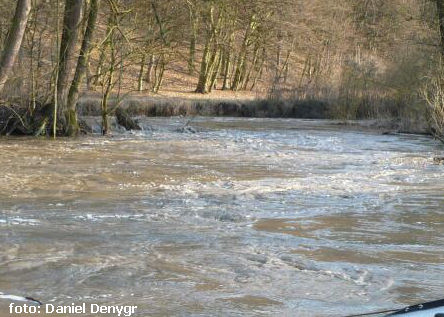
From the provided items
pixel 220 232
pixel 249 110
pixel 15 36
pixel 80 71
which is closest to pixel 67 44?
pixel 80 71

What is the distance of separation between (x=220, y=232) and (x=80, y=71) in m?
13.2

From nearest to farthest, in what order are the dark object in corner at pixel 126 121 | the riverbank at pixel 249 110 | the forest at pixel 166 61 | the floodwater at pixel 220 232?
1. the floodwater at pixel 220 232
2. the forest at pixel 166 61
3. the dark object in corner at pixel 126 121
4. the riverbank at pixel 249 110

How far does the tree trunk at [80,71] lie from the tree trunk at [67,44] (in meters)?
0.30

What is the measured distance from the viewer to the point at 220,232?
8.10 m

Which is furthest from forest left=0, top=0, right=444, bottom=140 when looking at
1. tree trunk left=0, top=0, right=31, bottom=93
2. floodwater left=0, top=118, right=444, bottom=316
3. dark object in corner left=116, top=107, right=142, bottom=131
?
floodwater left=0, top=118, right=444, bottom=316

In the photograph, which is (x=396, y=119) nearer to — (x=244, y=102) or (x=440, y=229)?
(x=244, y=102)

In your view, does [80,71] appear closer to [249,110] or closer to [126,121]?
[126,121]

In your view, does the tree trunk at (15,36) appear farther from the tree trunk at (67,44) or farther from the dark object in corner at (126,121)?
the dark object in corner at (126,121)

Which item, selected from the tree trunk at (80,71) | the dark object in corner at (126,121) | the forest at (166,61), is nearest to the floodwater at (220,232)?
the forest at (166,61)

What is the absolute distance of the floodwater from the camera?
586cm

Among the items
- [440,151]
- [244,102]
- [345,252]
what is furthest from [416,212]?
[244,102]

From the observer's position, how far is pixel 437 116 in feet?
63.0

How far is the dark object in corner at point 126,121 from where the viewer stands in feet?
75.0

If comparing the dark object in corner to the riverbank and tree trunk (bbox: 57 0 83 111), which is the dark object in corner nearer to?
the riverbank
